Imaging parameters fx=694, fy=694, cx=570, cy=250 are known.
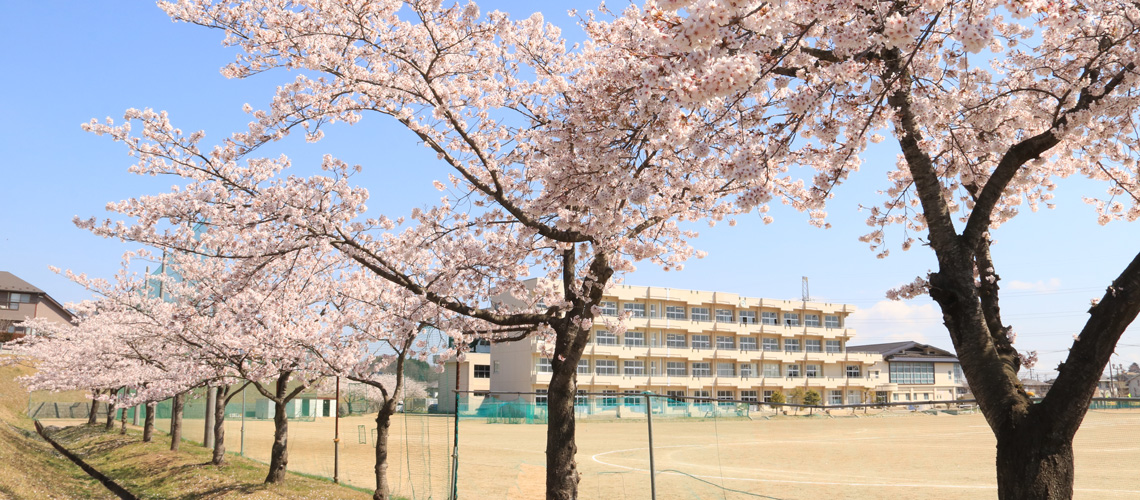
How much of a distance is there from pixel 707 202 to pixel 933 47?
3091mm

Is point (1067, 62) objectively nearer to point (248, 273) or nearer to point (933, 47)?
point (933, 47)

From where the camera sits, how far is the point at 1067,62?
5.83 meters

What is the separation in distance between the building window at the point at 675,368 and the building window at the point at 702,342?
7.25ft

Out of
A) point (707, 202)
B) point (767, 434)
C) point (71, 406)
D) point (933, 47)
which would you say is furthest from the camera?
point (71, 406)

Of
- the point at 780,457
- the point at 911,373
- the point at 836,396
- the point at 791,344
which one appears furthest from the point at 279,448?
the point at 911,373

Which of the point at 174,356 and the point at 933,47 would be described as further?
the point at 174,356

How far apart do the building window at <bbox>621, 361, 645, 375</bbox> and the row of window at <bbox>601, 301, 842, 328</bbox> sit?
3.99 meters

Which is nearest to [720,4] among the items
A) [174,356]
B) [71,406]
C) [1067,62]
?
[1067,62]

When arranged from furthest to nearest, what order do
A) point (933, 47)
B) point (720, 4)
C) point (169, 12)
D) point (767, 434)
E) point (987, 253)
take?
1. point (767, 434)
2. point (169, 12)
3. point (933, 47)
4. point (987, 253)
5. point (720, 4)

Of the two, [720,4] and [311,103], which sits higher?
[311,103]

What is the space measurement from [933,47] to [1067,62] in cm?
120

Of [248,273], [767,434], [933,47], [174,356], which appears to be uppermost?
[933,47]

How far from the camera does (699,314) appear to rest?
62.7 meters

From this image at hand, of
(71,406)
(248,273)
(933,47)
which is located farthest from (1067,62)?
(71,406)
